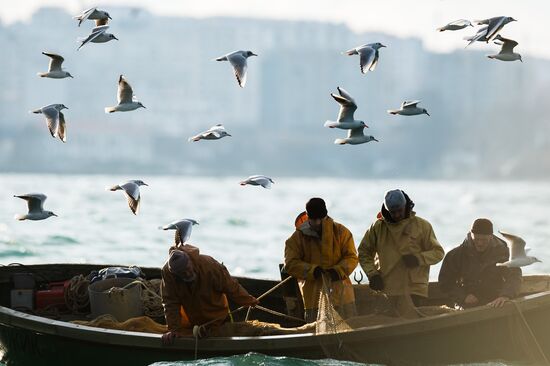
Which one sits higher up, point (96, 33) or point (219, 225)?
point (219, 225)

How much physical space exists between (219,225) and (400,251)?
34309mm

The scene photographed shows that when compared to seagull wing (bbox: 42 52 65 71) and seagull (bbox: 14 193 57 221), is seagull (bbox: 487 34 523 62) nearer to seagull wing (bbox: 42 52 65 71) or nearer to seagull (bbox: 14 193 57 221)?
seagull wing (bbox: 42 52 65 71)

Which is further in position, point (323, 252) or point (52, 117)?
point (52, 117)

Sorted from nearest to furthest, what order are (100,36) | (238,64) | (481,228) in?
(481,228), (100,36), (238,64)

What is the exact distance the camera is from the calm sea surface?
28078 mm

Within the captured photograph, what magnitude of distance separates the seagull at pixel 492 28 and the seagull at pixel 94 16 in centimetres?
419

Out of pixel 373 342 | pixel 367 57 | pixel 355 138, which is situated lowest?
pixel 373 342

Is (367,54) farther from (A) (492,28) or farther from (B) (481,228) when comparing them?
(B) (481,228)

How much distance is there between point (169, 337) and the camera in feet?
27.3

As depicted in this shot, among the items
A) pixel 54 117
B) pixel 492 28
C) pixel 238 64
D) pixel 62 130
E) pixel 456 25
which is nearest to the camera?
pixel 492 28

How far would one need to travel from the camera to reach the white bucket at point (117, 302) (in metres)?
9.62

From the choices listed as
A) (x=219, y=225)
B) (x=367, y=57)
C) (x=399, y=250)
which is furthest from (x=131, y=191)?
(x=219, y=225)

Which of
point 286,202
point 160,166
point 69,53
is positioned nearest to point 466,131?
point 160,166

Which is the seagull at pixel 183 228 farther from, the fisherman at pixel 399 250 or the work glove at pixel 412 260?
the work glove at pixel 412 260
